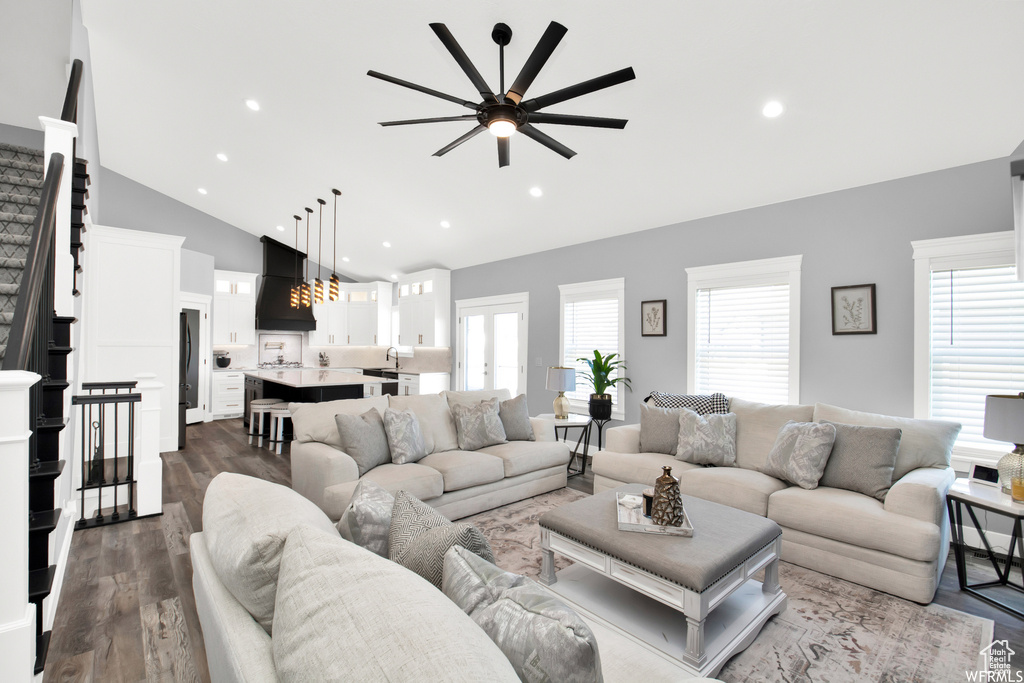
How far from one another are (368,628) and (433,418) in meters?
3.32

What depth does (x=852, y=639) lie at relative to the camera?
85.8 inches

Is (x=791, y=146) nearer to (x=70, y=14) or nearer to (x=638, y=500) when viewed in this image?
(x=638, y=500)

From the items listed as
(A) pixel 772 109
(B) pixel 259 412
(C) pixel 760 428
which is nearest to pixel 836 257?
(A) pixel 772 109

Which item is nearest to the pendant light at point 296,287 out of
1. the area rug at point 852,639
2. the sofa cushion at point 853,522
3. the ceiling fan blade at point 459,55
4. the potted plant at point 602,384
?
the potted plant at point 602,384

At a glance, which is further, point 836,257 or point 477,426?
point 477,426

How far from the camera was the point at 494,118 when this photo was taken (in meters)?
2.47

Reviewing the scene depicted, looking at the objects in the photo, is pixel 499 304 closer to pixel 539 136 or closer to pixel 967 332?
pixel 539 136

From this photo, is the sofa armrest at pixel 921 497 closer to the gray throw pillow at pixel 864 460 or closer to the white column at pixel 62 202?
the gray throw pillow at pixel 864 460

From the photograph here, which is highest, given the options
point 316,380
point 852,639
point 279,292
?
point 279,292

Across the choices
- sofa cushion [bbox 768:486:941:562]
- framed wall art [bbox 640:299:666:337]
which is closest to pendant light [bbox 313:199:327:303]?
framed wall art [bbox 640:299:666:337]

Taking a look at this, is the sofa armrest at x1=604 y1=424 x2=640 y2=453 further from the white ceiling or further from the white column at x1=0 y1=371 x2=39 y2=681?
the white column at x1=0 y1=371 x2=39 y2=681

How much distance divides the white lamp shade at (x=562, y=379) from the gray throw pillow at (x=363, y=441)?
6.62ft

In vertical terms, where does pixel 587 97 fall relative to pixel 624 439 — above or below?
above

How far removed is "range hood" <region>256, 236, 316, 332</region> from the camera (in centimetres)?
868
